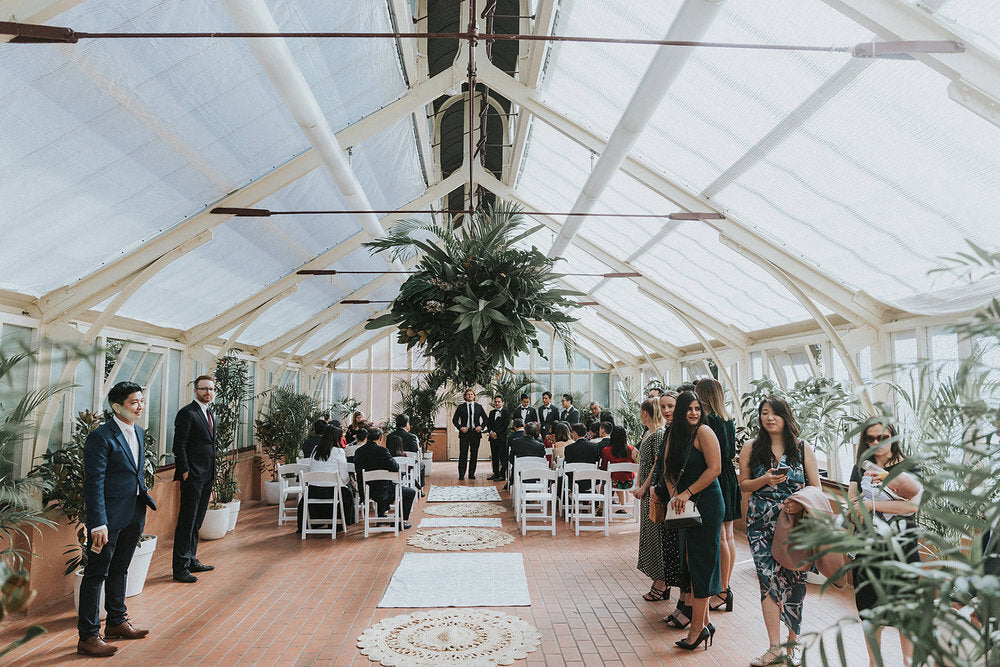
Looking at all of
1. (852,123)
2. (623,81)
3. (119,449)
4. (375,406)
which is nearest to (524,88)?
(623,81)

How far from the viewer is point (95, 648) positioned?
3.95 metres

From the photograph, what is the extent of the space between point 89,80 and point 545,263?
2974mm

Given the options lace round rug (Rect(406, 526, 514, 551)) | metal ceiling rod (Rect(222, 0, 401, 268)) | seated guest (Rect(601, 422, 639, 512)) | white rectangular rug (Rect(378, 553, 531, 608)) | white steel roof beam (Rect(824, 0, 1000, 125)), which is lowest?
white rectangular rug (Rect(378, 553, 531, 608))

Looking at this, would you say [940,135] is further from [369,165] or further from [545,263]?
[369,165]

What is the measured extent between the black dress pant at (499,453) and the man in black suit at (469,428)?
35 centimetres

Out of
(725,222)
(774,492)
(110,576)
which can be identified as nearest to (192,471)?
(110,576)

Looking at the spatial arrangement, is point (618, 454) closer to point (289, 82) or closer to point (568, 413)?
point (568, 413)

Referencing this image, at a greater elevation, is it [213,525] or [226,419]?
[226,419]

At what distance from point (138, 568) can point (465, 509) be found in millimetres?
4691

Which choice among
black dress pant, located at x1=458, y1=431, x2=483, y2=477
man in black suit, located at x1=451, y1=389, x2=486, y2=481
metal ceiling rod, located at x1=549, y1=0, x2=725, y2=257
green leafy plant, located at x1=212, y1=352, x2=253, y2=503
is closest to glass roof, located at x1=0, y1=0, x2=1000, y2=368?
metal ceiling rod, located at x1=549, y1=0, x2=725, y2=257

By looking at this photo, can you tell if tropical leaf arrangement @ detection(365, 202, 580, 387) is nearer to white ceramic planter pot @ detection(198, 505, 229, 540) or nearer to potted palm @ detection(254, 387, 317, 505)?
white ceramic planter pot @ detection(198, 505, 229, 540)

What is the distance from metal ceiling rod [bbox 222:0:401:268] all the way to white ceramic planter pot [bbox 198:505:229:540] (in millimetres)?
4043

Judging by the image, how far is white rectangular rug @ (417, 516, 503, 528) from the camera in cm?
797

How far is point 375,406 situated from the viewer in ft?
56.7
